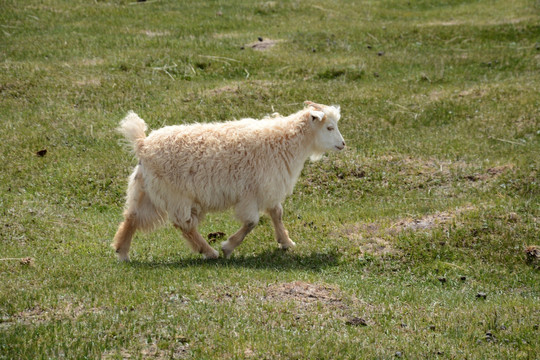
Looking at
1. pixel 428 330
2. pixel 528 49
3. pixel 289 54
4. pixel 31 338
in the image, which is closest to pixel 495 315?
pixel 428 330

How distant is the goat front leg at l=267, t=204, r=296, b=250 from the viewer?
35.6ft

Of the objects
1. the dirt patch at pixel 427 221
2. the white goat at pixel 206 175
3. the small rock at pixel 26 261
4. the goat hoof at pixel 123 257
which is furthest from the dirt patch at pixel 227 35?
the small rock at pixel 26 261

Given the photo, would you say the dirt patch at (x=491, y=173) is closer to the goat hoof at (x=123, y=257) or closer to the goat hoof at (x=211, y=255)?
the goat hoof at (x=211, y=255)

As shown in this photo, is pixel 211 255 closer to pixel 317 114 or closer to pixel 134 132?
pixel 134 132

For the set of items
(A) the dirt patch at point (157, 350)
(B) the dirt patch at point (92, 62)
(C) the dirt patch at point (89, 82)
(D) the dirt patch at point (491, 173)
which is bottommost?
(D) the dirt patch at point (491, 173)

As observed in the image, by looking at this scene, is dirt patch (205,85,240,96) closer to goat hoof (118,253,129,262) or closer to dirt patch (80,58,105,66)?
dirt patch (80,58,105,66)

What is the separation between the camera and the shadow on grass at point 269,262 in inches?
389

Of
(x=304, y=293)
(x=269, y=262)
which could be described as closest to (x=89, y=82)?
(x=269, y=262)

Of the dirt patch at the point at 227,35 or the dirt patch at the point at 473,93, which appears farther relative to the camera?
the dirt patch at the point at 227,35

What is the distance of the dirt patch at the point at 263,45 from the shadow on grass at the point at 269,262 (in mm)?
11252

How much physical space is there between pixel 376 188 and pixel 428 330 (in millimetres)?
6199

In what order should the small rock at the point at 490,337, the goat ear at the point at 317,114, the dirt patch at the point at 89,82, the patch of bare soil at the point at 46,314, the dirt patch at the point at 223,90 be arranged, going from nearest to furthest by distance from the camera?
the patch of bare soil at the point at 46,314
the small rock at the point at 490,337
the goat ear at the point at 317,114
the dirt patch at the point at 223,90
the dirt patch at the point at 89,82

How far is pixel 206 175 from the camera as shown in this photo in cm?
1007

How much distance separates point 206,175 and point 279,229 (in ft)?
5.09
